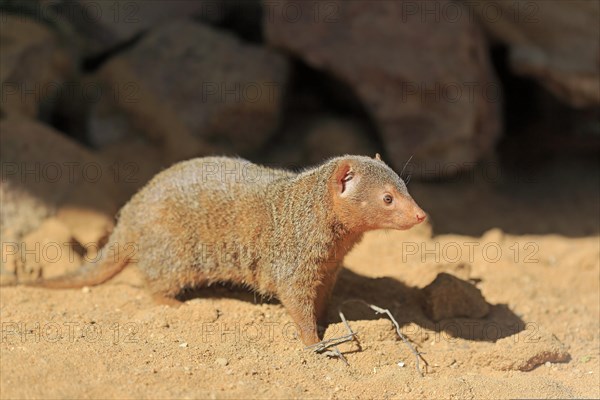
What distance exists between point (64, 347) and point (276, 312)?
1432 mm

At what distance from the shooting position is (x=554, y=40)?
21.0 feet

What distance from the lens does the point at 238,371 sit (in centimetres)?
370

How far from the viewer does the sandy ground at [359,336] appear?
3531mm

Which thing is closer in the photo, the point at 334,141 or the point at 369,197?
the point at 369,197

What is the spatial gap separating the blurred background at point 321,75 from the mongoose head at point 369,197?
243 centimetres

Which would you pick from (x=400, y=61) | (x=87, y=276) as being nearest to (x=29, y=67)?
(x=87, y=276)

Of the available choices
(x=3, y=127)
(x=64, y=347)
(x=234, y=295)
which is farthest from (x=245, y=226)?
(x=3, y=127)

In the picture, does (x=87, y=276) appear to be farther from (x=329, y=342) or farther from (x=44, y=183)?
(x=329, y=342)

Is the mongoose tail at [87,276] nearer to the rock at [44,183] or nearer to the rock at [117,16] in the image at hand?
the rock at [44,183]

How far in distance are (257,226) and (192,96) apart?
2669 millimetres

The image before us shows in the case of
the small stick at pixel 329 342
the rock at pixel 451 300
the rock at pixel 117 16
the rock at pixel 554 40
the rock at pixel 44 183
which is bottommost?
the rock at pixel 44 183

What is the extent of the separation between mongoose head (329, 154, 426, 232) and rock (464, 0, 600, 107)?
3067 millimetres

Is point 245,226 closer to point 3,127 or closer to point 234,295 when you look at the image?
point 234,295

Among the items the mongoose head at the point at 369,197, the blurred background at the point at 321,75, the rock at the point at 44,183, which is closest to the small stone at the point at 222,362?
the mongoose head at the point at 369,197
